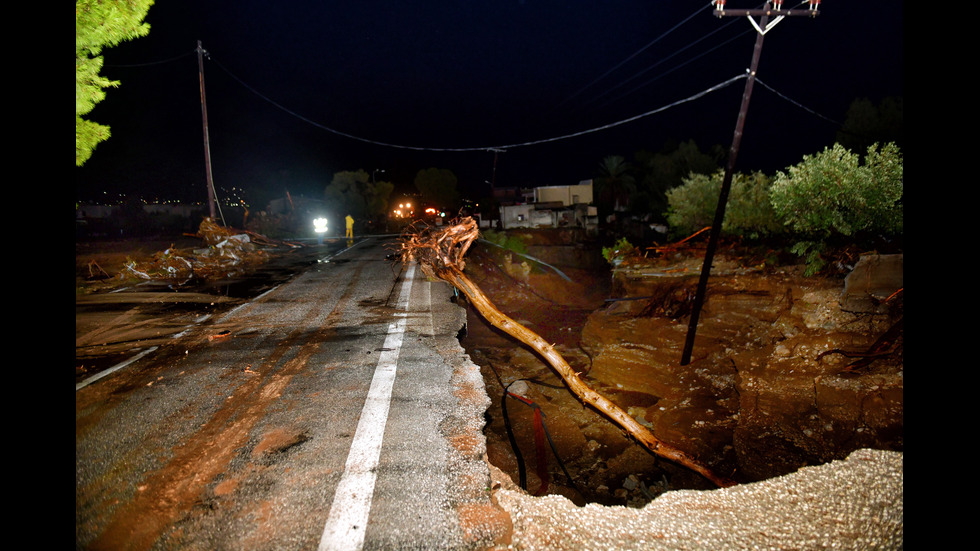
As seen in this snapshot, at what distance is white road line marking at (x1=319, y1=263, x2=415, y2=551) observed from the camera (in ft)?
7.33

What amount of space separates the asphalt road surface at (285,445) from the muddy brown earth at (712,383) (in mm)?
1032

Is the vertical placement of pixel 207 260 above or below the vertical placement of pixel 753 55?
below

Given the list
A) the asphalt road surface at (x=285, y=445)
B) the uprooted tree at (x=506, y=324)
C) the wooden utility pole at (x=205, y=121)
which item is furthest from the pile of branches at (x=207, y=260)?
the uprooted tree at (x=506, y=324)

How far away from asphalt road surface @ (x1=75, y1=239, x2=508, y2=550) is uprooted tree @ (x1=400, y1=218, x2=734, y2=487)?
30.0 inches

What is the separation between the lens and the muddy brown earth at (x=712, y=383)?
427 cm

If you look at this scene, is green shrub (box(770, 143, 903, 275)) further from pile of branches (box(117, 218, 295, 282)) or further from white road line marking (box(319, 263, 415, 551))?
pile of branches (box(117, 218, 295, 282))

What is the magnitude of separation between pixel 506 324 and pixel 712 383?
3.57 meters

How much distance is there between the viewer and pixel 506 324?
220 inches

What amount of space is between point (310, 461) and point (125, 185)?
45862 mm

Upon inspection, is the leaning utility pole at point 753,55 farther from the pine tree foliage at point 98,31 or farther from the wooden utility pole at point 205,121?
the wooden utility pole at point 205,121

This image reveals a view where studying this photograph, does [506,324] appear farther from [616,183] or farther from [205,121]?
[616,183]

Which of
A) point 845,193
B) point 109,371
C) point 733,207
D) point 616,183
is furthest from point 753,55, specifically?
point 616,183

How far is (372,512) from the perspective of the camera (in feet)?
7.91
